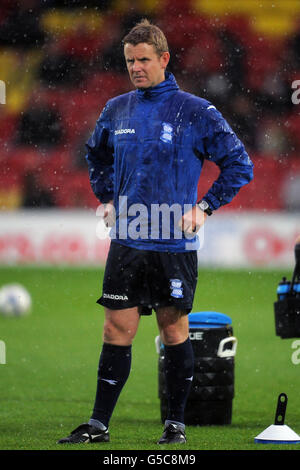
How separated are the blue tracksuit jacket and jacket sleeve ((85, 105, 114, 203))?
16cm

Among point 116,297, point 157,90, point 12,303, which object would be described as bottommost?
point 12,303

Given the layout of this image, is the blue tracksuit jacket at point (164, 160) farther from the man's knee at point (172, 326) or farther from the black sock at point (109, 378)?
the black sock at point (109, 378)

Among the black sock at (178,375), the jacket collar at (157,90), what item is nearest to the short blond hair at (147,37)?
the jacket collar at (157,90)

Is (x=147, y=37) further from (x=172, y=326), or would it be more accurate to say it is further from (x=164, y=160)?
(x=172, y=326)

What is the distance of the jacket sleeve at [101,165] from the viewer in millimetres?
4296

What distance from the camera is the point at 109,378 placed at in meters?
4.04

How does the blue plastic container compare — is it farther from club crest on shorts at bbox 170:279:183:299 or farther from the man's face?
the man's face

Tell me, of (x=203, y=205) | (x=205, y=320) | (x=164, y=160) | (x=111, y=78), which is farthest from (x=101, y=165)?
(x=111, y=78)

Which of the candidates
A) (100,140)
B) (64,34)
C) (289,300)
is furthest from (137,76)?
(64,34)

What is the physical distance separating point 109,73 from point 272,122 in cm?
303

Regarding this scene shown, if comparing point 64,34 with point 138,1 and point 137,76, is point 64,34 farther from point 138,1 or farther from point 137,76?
point 137,76

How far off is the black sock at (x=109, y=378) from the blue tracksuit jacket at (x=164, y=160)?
18.3 inches

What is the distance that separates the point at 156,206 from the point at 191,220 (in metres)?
0.16
